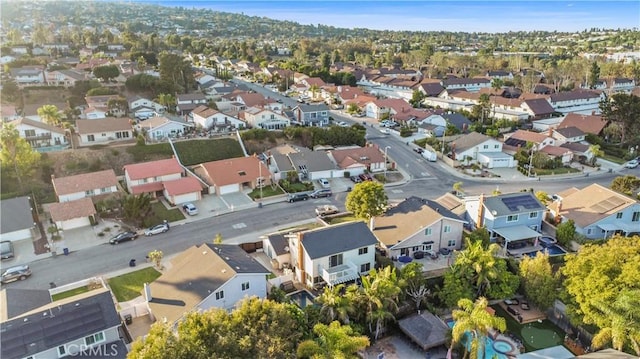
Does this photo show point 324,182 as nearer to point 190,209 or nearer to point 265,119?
point 190,209

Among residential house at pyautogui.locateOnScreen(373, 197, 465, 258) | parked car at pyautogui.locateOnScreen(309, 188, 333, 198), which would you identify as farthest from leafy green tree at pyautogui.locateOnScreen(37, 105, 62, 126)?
residential house at pyautogui.locateOnScreen(373, 197, 465, 258)

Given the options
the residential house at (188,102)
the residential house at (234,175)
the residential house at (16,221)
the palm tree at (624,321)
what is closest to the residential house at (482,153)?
the residential house at (234,175)

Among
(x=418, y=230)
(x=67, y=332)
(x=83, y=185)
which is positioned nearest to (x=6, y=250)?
(x=83, y=185)

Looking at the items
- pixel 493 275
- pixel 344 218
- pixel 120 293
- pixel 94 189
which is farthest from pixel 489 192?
pixel 94 189

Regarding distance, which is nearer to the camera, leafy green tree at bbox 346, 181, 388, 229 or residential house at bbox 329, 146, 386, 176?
leafy green tree at bbox 346, 181, 388, 229

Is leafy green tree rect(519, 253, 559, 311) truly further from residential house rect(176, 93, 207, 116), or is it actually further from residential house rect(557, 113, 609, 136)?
residential house rect(176, 93, 207, 116)

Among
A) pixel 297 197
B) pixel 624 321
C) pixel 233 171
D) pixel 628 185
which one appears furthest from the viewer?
pixel 233 171

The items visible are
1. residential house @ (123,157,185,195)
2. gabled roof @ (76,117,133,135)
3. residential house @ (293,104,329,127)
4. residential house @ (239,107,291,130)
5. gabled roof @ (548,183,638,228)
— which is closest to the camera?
gabled roof @ (548,183,638,228)

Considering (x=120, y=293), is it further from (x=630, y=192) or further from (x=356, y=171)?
(x=630, y=192)
